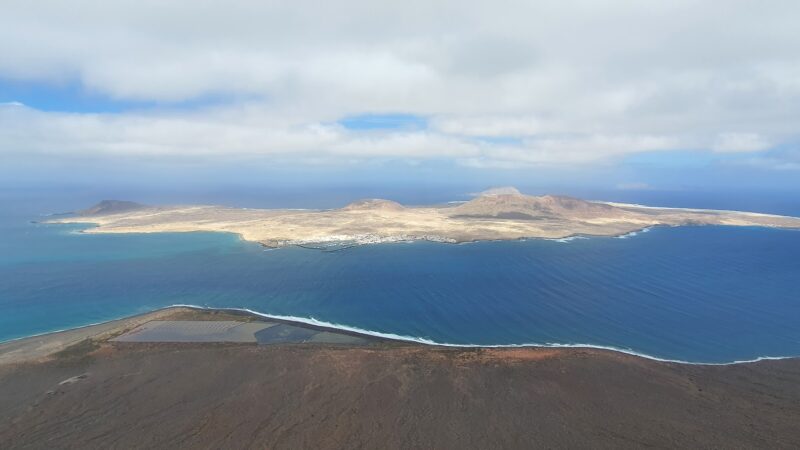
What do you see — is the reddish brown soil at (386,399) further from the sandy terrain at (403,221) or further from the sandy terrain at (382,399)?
the sandy terrain at (403,221)

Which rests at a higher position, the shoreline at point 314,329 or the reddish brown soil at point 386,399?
the shoreline at point 314,329

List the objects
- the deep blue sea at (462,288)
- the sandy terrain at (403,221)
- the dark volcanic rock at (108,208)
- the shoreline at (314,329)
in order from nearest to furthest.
Answer: the shoreline at (314,329)
the deep blue sea at (462,288)
the sandy terrain at (403,221)
the dark volcanic rock at (108,208)

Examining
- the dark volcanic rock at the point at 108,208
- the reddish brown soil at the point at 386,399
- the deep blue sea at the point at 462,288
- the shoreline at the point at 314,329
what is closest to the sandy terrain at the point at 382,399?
the reddish brown soil at the point at 386,399

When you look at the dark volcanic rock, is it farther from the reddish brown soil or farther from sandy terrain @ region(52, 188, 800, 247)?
the reddish brown soil

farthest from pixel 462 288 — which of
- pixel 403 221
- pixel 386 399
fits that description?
pixel 403 221

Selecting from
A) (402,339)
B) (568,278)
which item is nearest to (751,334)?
(568,278)

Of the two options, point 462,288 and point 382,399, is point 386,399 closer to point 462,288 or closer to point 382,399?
point 382,399

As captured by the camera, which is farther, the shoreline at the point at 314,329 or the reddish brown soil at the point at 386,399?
the shoreline at the point at 314,329

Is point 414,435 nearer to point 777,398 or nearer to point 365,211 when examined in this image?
point 777,398
